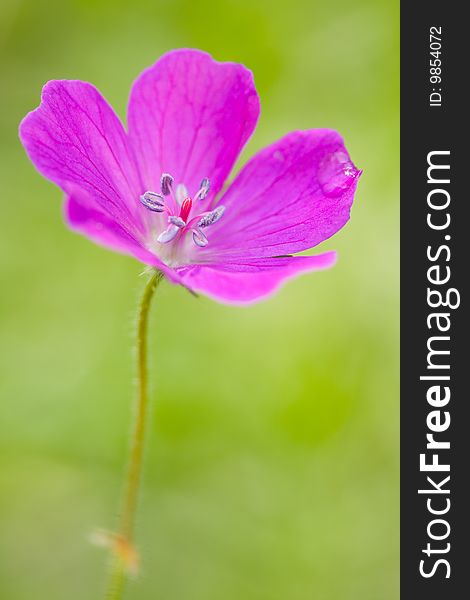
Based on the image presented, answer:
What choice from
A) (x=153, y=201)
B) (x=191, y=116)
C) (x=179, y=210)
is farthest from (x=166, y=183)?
(x=191, y=116)

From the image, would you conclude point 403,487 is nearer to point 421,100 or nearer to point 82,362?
point 421,100

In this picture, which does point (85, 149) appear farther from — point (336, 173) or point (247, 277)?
point (336, 173)

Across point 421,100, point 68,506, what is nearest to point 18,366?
point 68,506

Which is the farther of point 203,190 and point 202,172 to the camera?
point 202,172

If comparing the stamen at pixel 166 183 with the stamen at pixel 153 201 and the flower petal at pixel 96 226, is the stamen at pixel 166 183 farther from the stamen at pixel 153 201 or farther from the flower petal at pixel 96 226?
the flower petal at pixel 96 226

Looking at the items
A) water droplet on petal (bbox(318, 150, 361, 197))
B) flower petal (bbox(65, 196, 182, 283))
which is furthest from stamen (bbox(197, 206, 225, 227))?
flower petal (bbox(65, 196, 182, 283))

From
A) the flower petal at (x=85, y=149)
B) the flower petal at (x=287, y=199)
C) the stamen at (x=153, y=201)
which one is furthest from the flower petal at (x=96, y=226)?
the flower petal at (x=287, y=199)
